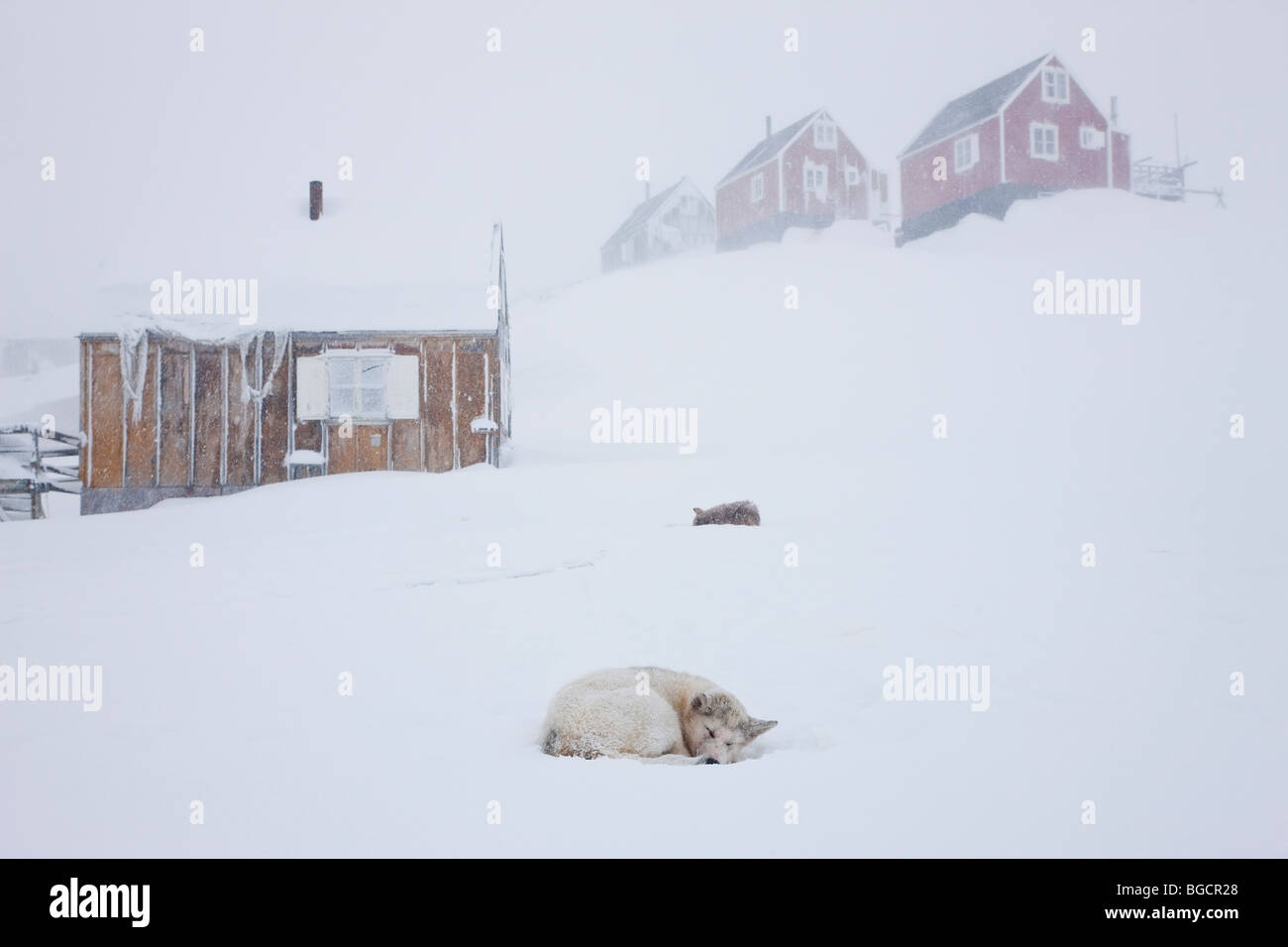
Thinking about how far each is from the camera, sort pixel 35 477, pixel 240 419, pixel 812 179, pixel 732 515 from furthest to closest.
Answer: pixel 812 179
pixel 240 419
pixel 35 477
pixel 732 515

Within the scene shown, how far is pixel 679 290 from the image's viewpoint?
3256 cm

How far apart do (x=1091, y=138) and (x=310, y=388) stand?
28994 millimetres

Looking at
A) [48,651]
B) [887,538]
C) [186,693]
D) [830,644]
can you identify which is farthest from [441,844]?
[887,538]

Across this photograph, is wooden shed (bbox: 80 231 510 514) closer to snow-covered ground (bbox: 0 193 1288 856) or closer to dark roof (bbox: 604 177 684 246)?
snow-covered ground (bbox: 0 193 1288 856)

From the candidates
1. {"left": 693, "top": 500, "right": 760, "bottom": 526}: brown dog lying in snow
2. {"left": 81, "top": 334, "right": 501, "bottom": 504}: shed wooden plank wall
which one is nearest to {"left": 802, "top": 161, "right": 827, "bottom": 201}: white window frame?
{"left": 81, "top": 334, "right": 501, "bottom": 504}: shed wooden plank wall

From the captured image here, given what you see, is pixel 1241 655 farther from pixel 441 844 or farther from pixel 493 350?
pixel 493 350

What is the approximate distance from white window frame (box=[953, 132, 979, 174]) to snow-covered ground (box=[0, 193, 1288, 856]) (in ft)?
55.5

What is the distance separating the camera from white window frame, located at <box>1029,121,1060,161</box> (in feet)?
101

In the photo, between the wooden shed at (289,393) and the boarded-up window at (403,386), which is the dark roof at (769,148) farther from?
the boarded-up window at (403,386)

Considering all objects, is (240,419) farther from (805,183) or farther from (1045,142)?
(1045,142)

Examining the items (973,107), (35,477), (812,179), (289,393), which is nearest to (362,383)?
(289,393)

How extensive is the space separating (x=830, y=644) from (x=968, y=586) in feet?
6.17

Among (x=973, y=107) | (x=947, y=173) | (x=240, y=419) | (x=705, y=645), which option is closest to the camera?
(x=705, y=645)

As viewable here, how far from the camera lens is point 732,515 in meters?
9.88
